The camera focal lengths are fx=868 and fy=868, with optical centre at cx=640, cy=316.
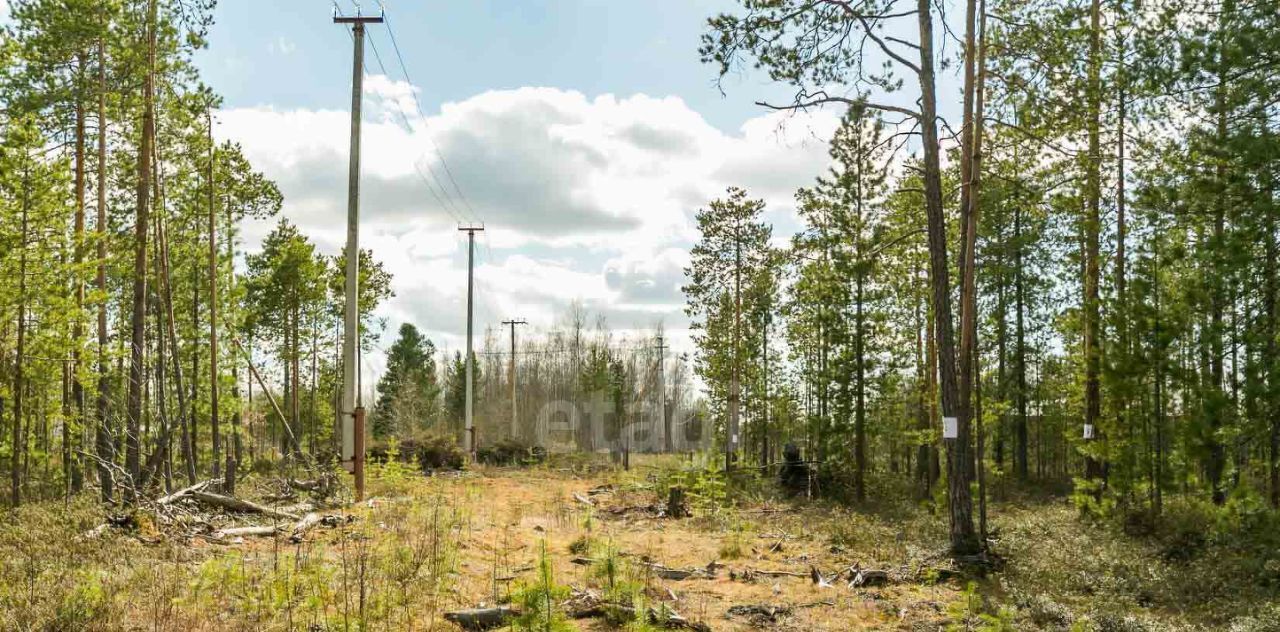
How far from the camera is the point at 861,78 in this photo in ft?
39.4

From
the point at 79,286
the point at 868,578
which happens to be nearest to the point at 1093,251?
the point at 868,578

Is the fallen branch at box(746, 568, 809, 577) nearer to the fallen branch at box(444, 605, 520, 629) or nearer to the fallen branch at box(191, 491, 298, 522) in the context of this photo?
the fallen branch at box(444, 605, 520, 629)

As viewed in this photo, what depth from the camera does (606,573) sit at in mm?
9492

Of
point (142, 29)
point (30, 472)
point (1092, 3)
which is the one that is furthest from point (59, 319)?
point (1092, 3)

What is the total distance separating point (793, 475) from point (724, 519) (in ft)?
23.5

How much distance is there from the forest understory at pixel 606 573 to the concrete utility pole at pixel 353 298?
1.10 m

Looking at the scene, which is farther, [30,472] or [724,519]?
[30,472]

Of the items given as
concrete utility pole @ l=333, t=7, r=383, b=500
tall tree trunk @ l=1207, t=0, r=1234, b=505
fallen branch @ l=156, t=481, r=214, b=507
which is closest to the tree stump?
concrete utility pole @ l=333, t=7, r=383, b=500

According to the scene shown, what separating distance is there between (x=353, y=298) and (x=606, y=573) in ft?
30.0

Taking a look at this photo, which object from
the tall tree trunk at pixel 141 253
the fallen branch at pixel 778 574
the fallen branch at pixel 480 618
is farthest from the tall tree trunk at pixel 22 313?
the fallen branch at pixel 778 574

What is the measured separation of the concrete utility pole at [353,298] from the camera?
16.1 meters

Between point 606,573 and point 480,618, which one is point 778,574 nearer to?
point 606,573

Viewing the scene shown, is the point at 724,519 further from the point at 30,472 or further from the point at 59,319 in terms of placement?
the point at 30,472

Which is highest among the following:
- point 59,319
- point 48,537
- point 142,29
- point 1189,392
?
point 142,29
